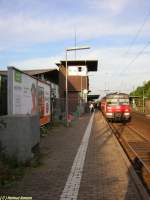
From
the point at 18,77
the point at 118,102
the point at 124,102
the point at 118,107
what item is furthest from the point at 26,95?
the point at 124,102

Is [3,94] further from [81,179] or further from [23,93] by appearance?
[81,179]

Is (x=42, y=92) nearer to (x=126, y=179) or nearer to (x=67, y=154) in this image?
(x=67, y=154)

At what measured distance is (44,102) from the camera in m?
22.4

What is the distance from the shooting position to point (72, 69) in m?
80.6

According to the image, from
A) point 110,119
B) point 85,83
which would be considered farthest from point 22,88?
point 85,83

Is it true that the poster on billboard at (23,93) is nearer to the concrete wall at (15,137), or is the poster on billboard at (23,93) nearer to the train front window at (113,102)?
the concrete wall at (15,137)

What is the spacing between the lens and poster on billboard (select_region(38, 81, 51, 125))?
816 inches

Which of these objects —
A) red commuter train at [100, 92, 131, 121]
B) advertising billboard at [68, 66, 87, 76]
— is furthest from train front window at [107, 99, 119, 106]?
advertising billboard at [68, 66, 87, 76]

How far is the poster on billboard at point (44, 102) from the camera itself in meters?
20.7

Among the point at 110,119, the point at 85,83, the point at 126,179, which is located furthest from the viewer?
the point at 85,83

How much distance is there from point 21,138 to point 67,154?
3.19 m

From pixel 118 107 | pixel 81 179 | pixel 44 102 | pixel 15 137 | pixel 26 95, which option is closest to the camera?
pixel 81 179

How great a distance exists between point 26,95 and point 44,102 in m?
5.86

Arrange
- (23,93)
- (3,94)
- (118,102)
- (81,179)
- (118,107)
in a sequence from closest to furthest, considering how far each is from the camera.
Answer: (81,179) < (3,94) < (23,93) < (118,107) < (118,102)
